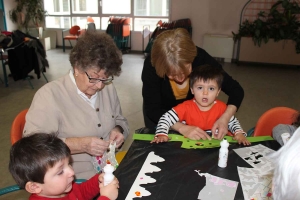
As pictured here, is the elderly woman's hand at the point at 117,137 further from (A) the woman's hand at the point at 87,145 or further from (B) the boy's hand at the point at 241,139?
(B) the boy's hand at the point at 241,139

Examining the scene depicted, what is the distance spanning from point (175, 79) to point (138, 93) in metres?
3.29

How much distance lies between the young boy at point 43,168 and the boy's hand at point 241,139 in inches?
33.2

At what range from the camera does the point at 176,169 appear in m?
1.43

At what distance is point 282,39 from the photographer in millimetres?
6875

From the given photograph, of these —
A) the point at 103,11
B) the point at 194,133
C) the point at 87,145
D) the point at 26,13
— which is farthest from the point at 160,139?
the point at 26,13

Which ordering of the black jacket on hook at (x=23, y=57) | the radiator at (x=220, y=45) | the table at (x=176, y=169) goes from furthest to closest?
the radiator at (x=220, y=45) < the black jacket on hook at (x=23, y=57) < the table at (x=176, y=169)

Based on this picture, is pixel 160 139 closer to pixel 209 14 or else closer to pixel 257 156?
pixel 257 156

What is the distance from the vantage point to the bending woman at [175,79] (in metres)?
1.75

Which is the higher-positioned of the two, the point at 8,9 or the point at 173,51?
the point at 8,9

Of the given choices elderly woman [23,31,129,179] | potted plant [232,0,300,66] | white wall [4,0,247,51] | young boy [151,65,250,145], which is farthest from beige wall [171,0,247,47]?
elderly woman [23,31,129,179]

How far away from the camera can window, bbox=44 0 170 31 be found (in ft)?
28.1

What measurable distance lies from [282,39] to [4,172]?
6.43 m

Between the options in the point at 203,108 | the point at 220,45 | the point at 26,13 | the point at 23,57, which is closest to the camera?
the point at 203,108

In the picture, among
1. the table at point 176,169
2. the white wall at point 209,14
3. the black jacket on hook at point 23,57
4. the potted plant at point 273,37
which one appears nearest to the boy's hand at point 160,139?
the table at point 176,169
